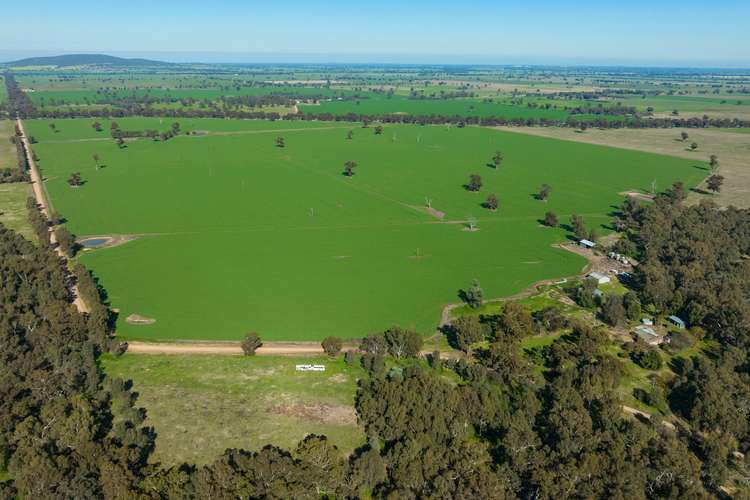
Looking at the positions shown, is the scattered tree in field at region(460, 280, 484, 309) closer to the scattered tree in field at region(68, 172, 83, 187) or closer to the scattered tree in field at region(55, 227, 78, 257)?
the scattered tree in field at region(55, 227, 78, 257)

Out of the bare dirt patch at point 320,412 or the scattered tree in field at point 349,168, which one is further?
the scattered tree in field at point 349,168

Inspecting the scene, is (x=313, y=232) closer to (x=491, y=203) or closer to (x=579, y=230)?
(x=491, y=203)

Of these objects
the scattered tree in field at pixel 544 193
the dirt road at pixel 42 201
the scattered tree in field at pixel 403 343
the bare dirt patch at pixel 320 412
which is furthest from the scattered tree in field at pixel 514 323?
the scattered tree in field at pixel 544 193

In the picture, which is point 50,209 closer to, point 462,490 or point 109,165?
point 109,165

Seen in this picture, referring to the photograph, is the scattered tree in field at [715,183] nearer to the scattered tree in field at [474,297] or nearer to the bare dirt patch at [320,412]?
the scattered tree in field at [474,297]

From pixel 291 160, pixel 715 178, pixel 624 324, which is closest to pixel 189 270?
pixel 624 324

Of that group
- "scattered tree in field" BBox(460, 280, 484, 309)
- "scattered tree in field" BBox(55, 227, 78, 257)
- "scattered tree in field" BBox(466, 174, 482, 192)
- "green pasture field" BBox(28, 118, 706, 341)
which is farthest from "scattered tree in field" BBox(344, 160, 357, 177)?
"scattered tree in field" BBox(460, 280, 484, 309)
